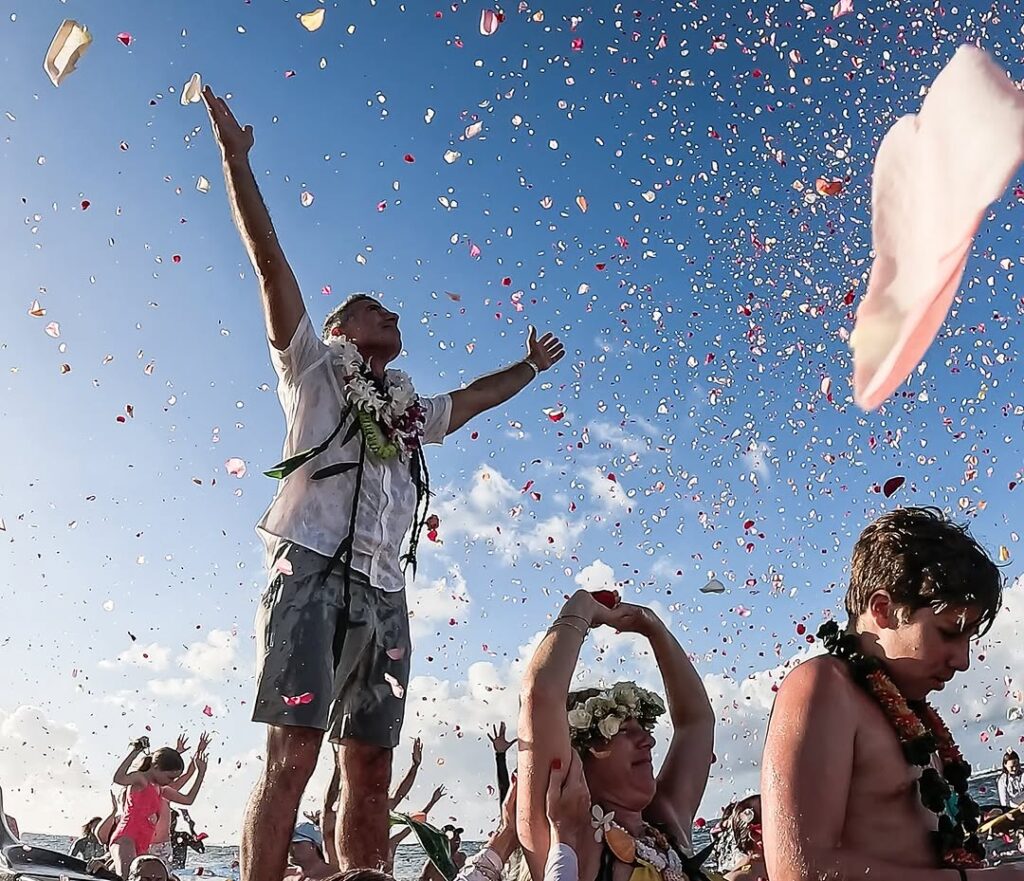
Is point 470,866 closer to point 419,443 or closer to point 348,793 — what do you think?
point 348,793

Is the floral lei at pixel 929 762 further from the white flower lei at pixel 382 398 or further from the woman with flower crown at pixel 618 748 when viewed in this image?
the white flower lei at pixel 382 398

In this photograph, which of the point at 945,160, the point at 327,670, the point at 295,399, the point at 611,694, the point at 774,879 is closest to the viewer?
the point at 945,160

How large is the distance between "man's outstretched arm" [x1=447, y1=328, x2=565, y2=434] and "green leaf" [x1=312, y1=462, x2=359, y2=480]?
77 cm

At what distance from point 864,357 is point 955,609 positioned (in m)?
1.58

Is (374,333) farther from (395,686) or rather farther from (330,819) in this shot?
(330,819)

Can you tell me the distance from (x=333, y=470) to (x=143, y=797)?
18.5 feet

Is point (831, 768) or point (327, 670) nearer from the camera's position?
point (831, 768)

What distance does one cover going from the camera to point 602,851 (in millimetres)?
2795

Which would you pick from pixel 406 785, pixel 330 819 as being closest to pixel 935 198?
pixel 330 819

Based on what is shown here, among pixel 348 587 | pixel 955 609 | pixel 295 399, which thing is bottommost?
pixel 955 609

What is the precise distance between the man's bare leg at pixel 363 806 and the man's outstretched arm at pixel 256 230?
1580mm

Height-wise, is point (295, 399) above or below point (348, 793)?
above

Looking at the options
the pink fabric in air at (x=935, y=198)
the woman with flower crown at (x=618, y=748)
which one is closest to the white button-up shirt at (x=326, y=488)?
the woman with flower crown at (x=618, y=748)

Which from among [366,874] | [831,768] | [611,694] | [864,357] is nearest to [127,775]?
[611,694]
